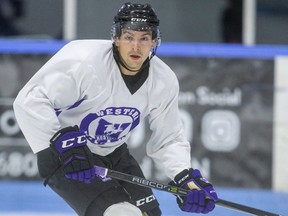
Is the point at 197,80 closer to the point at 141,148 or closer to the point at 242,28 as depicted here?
the point at 141,148

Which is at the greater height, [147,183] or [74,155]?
[74,155]

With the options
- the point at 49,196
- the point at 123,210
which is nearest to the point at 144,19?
the point at 123,210

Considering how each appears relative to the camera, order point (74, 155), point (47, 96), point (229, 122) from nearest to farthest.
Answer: point (74, 155)
point (47, 96)
point (229, 122)

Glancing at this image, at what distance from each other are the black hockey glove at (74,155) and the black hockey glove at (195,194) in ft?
1.62

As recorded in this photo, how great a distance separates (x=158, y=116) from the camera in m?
4.18

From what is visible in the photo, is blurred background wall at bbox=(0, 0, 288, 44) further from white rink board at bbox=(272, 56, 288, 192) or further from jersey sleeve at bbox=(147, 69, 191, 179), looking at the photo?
jersey sleeve at bbox=(147, 69, 191, 179)

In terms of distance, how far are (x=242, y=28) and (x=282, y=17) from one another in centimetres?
36

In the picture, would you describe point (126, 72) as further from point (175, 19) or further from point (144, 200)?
point (175, 19)

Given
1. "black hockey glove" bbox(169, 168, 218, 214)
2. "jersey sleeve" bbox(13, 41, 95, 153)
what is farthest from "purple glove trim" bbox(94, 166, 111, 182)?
"black hockey glove" bbox(169, 168, 218, 214)

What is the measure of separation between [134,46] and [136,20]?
0.38 ft

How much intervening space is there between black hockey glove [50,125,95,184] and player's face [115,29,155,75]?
42 centimetres

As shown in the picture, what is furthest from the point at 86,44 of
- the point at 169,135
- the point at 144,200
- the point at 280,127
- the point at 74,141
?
the point at 280,127

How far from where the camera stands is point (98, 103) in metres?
3.96

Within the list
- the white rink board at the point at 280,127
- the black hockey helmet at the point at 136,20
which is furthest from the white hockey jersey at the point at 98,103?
the white rink board at the point at 280,127
